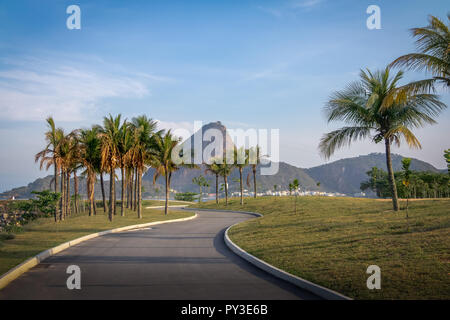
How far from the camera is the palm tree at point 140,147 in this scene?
28.6 metres

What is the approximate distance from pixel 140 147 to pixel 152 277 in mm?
22117

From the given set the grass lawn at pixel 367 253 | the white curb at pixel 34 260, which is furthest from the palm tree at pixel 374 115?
the white curb at pixel 34 260

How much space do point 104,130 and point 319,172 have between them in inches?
6422

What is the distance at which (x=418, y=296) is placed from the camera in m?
6.23

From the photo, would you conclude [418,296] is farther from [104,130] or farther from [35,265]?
[104,130]

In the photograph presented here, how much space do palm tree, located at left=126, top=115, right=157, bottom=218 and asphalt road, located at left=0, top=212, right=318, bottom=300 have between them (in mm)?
15604

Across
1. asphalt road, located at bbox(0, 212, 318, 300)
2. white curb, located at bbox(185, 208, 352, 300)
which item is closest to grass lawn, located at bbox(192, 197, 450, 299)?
white curb, located at bbox(185, 208, 352, 300)

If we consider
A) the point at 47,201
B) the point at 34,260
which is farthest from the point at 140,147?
the point at 34,260

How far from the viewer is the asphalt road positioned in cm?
689

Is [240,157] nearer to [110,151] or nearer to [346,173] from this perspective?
[110,151]

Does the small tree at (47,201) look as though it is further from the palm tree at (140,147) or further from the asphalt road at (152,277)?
the asphalt road at (152,277)

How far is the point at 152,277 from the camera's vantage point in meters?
8.36

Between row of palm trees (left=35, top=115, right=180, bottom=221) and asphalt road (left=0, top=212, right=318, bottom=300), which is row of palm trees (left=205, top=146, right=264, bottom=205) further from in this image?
asphalt road (left=0, top=212, right=318, bottom=300)
